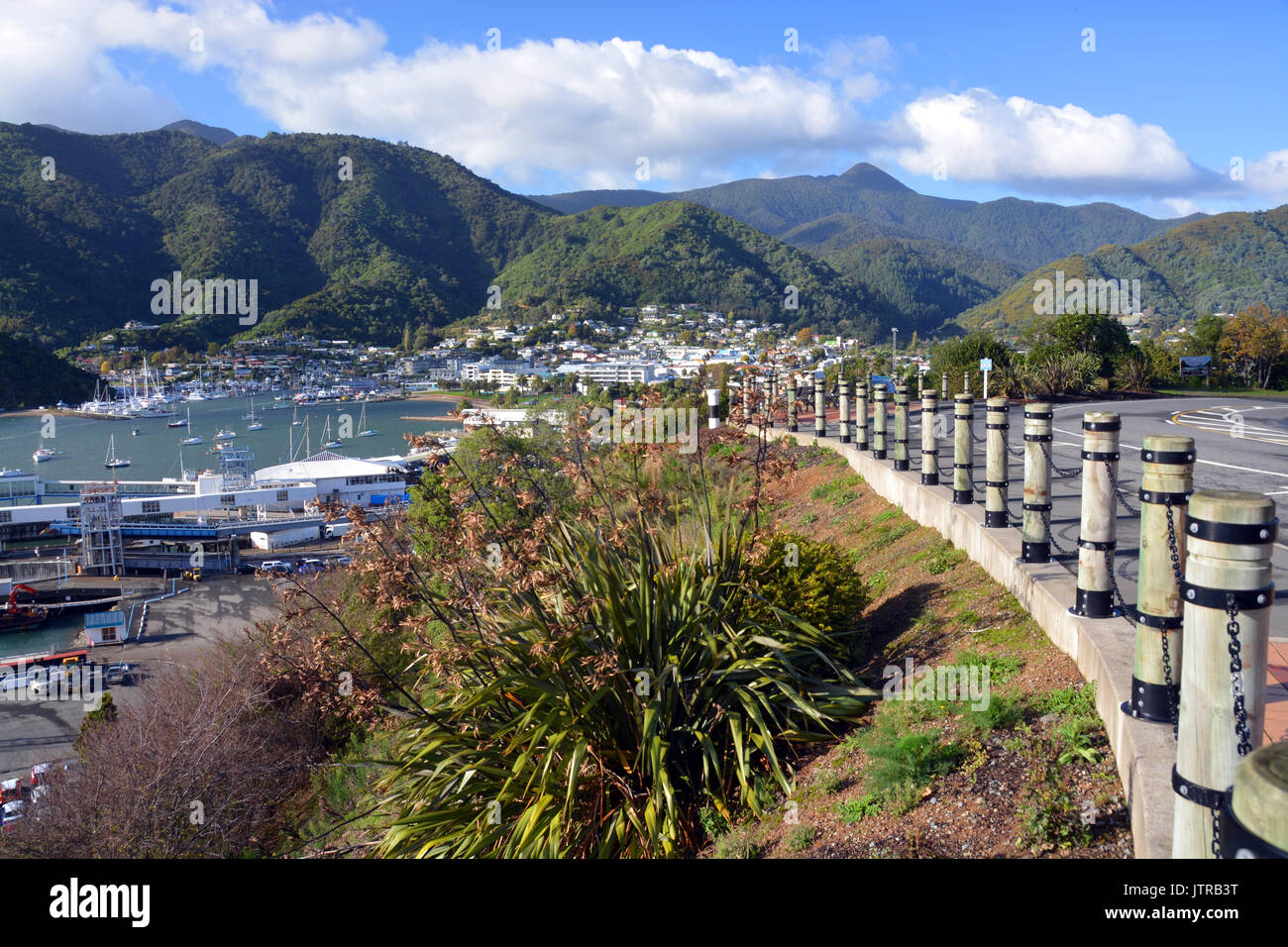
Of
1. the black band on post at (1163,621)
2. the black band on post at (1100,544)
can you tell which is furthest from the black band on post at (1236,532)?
the black band on post at (1100,544)

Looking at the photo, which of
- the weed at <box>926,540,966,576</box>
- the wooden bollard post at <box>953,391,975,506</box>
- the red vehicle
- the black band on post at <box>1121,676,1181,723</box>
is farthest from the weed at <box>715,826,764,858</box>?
the red vehicle

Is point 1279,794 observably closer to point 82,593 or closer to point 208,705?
point 208,705

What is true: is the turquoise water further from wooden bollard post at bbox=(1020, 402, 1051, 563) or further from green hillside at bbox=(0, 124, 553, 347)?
wooden bollard post at bbox=(1020, 402, 1051, 563)

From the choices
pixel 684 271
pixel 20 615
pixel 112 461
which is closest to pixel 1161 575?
pixel 20 615

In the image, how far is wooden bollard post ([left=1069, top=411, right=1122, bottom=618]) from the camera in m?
4.32

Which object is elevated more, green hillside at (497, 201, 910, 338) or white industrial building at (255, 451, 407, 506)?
green hillside at (497, 201, 910, 338)

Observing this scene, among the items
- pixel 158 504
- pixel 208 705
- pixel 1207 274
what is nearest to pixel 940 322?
pixel 1207 274

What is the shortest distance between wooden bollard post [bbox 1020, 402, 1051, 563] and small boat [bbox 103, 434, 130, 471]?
99456 millimetres

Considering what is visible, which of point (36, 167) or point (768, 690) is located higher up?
point (36, 167)
